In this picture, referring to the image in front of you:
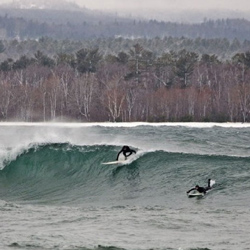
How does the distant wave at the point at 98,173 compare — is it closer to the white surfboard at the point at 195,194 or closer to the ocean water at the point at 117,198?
the ocean water at the point at 117,198

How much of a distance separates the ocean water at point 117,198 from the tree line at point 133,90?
38356 mm

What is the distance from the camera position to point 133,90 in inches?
2921

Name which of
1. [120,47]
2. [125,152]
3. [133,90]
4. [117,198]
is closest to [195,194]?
[117,198]

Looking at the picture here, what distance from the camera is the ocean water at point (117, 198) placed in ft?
44.6

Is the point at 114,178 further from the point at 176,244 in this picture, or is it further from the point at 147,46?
the point at 147,46

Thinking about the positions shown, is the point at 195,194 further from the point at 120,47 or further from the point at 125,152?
the point at 120,47

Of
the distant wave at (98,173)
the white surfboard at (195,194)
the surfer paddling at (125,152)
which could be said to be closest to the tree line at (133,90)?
the distant wave at (98,173)

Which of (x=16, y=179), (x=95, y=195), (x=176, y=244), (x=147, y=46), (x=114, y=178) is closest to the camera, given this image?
(x=176, y=244)

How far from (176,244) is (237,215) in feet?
9.97

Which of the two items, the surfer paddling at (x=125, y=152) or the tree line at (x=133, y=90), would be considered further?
the tree line at (x=133, y=90)

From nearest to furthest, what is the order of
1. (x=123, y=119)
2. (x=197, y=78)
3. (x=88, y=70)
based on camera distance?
1. (x=123, y=119)
2. (x=197, y=78)
3. (x=88, y=70)

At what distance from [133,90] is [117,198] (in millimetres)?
55279

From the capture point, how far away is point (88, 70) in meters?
82.6

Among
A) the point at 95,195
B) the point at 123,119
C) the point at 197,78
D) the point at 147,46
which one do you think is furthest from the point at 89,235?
the point at 147,46
